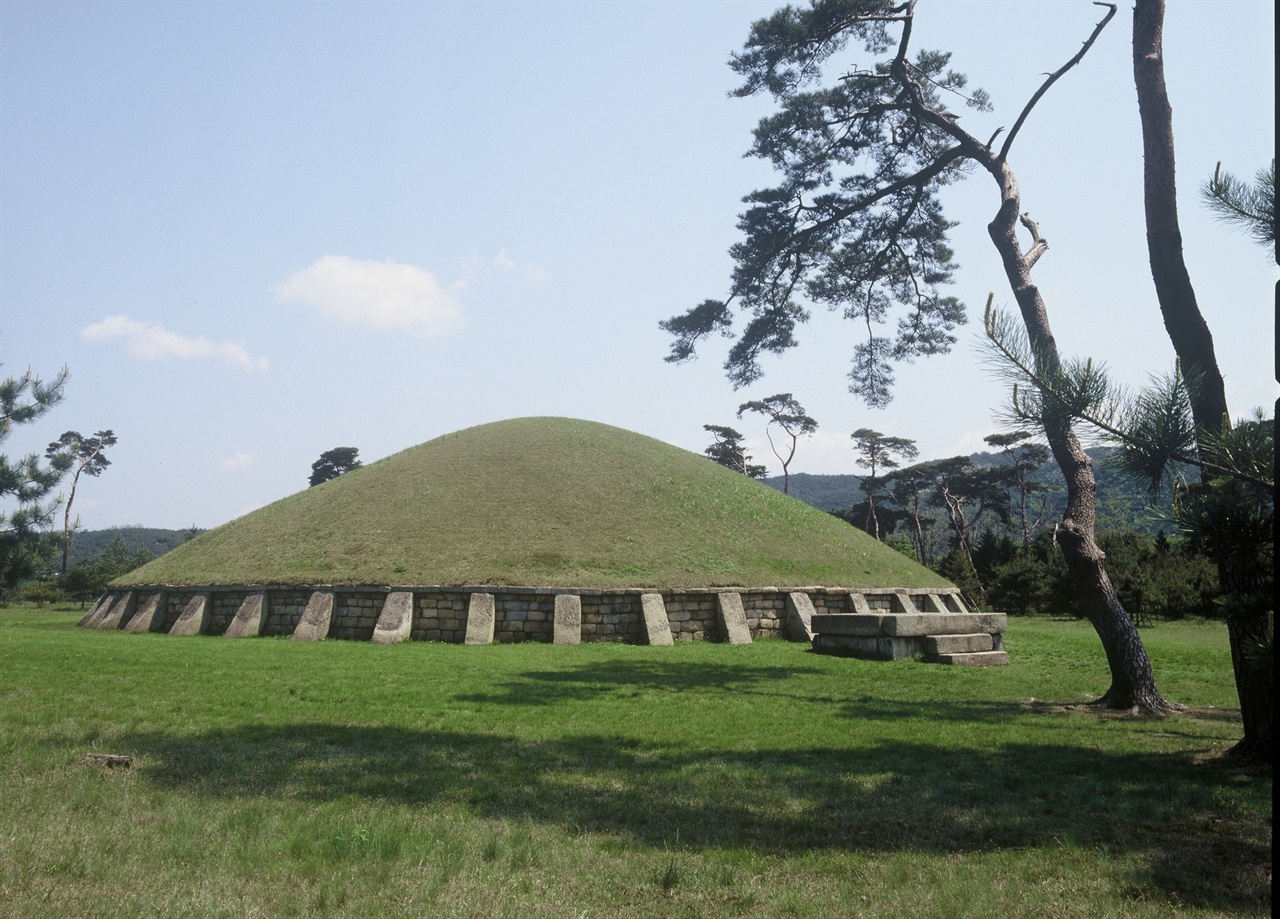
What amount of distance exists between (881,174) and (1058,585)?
1068 inches

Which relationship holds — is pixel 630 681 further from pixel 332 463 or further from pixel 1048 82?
pixel 332 463

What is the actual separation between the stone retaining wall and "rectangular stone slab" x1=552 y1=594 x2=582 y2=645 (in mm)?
90

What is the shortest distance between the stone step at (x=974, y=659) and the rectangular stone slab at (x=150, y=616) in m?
24.4

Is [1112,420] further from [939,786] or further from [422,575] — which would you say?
[422,575]

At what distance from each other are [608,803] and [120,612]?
28.1 meters

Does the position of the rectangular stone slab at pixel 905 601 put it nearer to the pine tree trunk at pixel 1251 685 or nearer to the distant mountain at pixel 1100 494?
the distant mountain at pixel 1100 494

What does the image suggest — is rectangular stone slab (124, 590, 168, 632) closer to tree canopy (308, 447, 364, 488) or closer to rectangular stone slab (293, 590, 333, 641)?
rectangular stone slab (293, 590, 333, 641)

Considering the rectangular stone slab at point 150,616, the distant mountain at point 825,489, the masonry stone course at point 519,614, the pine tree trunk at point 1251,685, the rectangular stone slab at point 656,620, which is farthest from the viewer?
the distant mountain at point 825,489

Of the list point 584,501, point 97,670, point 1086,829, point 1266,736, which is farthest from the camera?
point 584,501

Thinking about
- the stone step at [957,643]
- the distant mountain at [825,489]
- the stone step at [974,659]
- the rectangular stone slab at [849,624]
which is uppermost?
the distant mountain at [825,489]

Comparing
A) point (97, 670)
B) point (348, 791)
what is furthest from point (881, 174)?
point (97, 670)

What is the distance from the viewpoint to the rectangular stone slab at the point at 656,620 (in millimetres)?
23094

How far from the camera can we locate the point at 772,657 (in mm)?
19906

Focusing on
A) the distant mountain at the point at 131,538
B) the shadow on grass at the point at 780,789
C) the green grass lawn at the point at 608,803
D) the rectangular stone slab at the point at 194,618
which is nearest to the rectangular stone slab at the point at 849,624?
the green grass lawn at the point at 608,803
